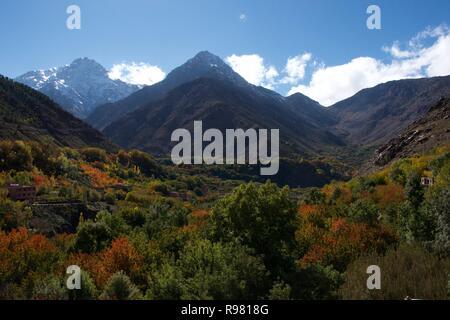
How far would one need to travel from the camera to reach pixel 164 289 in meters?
11.2

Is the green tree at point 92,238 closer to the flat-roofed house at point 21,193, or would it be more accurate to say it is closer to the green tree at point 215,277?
the green tree at point 215,277

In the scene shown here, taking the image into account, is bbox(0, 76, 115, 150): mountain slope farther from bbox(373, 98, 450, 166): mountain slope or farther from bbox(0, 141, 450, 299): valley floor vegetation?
bbox(0, 141, 450, 299): valley floor vegetation

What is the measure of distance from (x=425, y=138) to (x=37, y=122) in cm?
11401

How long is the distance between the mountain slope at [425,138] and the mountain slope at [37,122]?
8498 cm

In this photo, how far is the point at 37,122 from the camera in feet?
421

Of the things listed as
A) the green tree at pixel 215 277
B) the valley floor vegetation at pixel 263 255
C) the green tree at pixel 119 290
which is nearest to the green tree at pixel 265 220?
the valley floor vegetation at pixel 263 255

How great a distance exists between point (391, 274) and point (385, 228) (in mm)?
6691

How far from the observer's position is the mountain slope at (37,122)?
109875mm

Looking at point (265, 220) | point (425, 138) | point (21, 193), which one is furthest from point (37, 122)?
point (265, 220)

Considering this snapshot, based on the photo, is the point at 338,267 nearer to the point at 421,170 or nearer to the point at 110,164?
the point at 421,170

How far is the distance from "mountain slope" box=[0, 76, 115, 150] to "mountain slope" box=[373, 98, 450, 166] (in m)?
85.0

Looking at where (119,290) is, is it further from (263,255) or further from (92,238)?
(92,238)

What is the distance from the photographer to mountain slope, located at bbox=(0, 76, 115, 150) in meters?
110
